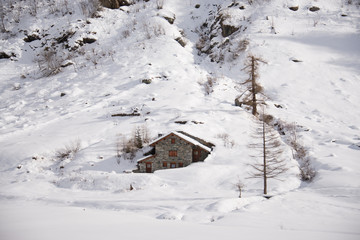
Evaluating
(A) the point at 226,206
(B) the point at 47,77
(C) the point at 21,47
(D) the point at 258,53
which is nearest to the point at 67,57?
(B) the point at 47,77

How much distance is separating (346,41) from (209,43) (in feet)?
83.3

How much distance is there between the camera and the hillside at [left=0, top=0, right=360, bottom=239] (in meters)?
11.4

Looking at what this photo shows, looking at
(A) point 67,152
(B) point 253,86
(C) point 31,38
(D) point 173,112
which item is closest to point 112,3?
(C) point 31,38

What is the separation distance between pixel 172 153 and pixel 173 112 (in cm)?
774

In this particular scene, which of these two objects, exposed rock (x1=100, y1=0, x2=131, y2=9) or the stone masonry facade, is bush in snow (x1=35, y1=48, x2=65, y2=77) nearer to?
exposed rock (x1=100, y1=0, x2=131, y2=9)

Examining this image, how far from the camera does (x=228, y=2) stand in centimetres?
5434

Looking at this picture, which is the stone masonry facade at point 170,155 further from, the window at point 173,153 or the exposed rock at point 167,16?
the exposed rock at point 167,16

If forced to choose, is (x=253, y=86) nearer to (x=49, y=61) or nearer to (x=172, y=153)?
(x=172, y=153)

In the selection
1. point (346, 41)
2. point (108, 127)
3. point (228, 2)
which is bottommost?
point (108, 127)

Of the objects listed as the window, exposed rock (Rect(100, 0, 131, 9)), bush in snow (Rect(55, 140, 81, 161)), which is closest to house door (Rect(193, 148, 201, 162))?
the window

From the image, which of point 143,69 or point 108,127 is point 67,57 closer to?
point 143,69

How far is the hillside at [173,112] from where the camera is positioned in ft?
37.3

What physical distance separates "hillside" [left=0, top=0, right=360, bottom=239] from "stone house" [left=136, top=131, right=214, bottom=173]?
4.20 ft

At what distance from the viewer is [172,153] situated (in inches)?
905
